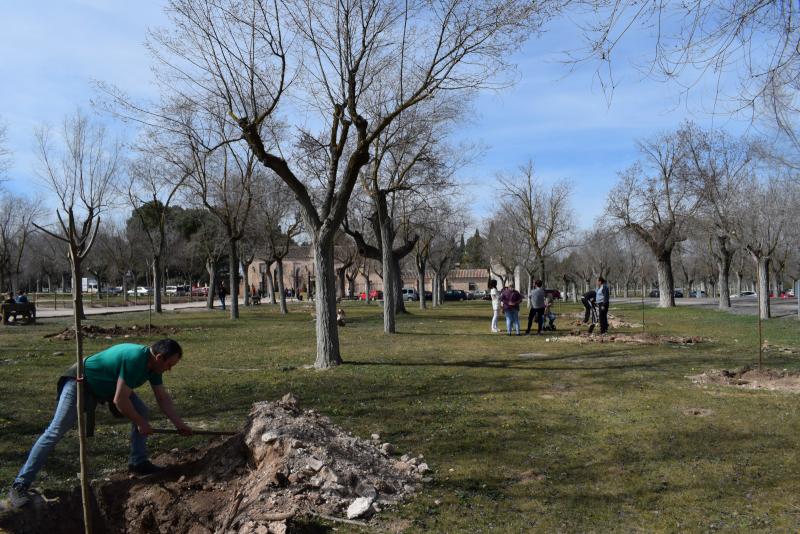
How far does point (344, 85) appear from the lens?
40.3ft

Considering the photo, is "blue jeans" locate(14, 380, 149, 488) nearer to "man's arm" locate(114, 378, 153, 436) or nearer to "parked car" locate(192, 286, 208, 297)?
"man's arm" locate(114, 378, 153, 436)

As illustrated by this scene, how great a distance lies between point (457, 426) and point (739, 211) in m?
23.2

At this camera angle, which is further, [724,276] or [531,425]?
[724,276]

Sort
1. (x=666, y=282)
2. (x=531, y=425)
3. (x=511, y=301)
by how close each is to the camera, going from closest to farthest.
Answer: (x=531, y=425)
(x=511, y=301)
(x=666, y=282)

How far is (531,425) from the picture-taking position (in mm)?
7395

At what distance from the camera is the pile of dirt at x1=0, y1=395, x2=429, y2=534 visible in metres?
4.54

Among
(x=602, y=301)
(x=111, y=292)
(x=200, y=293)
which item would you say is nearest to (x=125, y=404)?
(x=602, y=301)

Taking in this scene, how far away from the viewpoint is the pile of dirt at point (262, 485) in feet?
14.9

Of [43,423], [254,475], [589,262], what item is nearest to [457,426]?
[254,475]

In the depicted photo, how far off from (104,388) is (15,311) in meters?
23.1

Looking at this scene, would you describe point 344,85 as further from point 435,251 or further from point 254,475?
point 435,251

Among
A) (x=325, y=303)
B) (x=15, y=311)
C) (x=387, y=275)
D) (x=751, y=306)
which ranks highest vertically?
(x=387, y=275)

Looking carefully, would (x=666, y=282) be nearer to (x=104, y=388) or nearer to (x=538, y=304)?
(x=538, y=304)

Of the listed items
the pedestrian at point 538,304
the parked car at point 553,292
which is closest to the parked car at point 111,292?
the parked car at point 553,292
